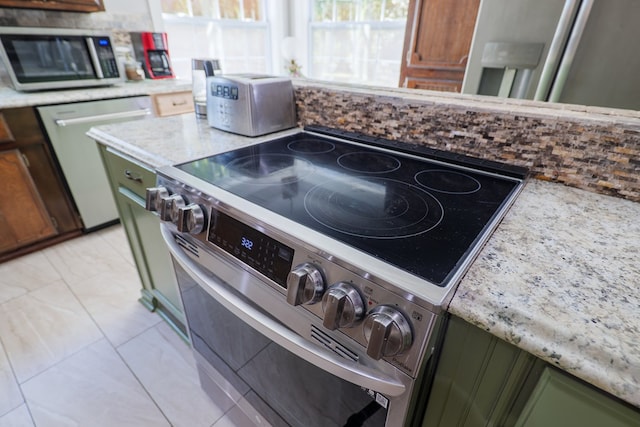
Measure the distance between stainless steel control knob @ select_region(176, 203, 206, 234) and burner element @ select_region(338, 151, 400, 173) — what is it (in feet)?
1.31

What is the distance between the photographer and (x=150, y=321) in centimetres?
149

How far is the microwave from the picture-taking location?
1.69m

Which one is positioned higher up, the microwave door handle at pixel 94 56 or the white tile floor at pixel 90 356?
the microwave door handle at pixel 94 56

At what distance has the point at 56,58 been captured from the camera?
1830mm

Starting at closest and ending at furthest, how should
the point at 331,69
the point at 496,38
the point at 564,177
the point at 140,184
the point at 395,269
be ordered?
the point at 395,269 < the point at 564,177 < the point at 140,184 < the point at 496,38 < the point at 331,69

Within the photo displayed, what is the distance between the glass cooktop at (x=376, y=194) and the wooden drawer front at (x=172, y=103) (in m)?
1.47

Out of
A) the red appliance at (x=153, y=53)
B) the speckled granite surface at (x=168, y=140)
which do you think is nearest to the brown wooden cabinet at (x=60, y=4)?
the red appliance at (x=153, y=53)

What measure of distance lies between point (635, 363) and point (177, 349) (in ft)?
4.83

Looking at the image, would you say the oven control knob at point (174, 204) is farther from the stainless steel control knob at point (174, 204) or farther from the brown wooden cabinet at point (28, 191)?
the brown wooden cabinet at point (28, 191)

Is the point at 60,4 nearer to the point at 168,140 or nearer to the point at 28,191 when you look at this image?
the point at 28,191

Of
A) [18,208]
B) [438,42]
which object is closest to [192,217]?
[18,208]

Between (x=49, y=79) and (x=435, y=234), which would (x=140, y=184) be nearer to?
(x=435, y=234)

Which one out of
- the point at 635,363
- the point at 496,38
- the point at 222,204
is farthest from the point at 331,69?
the point at 635,363

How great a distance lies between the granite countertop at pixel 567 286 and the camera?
1.18 ft
